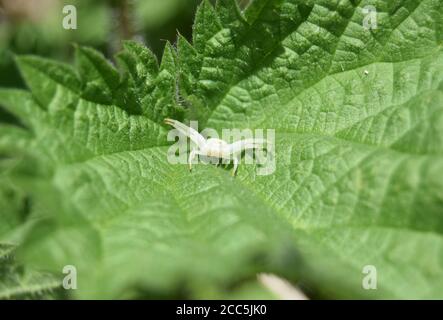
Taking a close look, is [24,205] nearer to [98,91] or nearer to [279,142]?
[98,91]

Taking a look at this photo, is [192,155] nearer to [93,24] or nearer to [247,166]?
[247,166]

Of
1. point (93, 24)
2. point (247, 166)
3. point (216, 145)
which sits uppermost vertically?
point (93, 24)

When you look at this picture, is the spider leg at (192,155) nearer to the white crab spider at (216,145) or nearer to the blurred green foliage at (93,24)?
the white crab spider at (216,145)

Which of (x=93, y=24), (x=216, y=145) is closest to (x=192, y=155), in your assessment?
(x=216, y=145)

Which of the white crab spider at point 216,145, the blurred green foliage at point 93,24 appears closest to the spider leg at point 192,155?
the white crab spider at point 216,145

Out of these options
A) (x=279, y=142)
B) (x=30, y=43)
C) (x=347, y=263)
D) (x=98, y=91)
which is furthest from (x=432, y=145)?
(x=30, y=43)

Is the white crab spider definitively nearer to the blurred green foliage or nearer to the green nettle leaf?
the green nettle leaf
